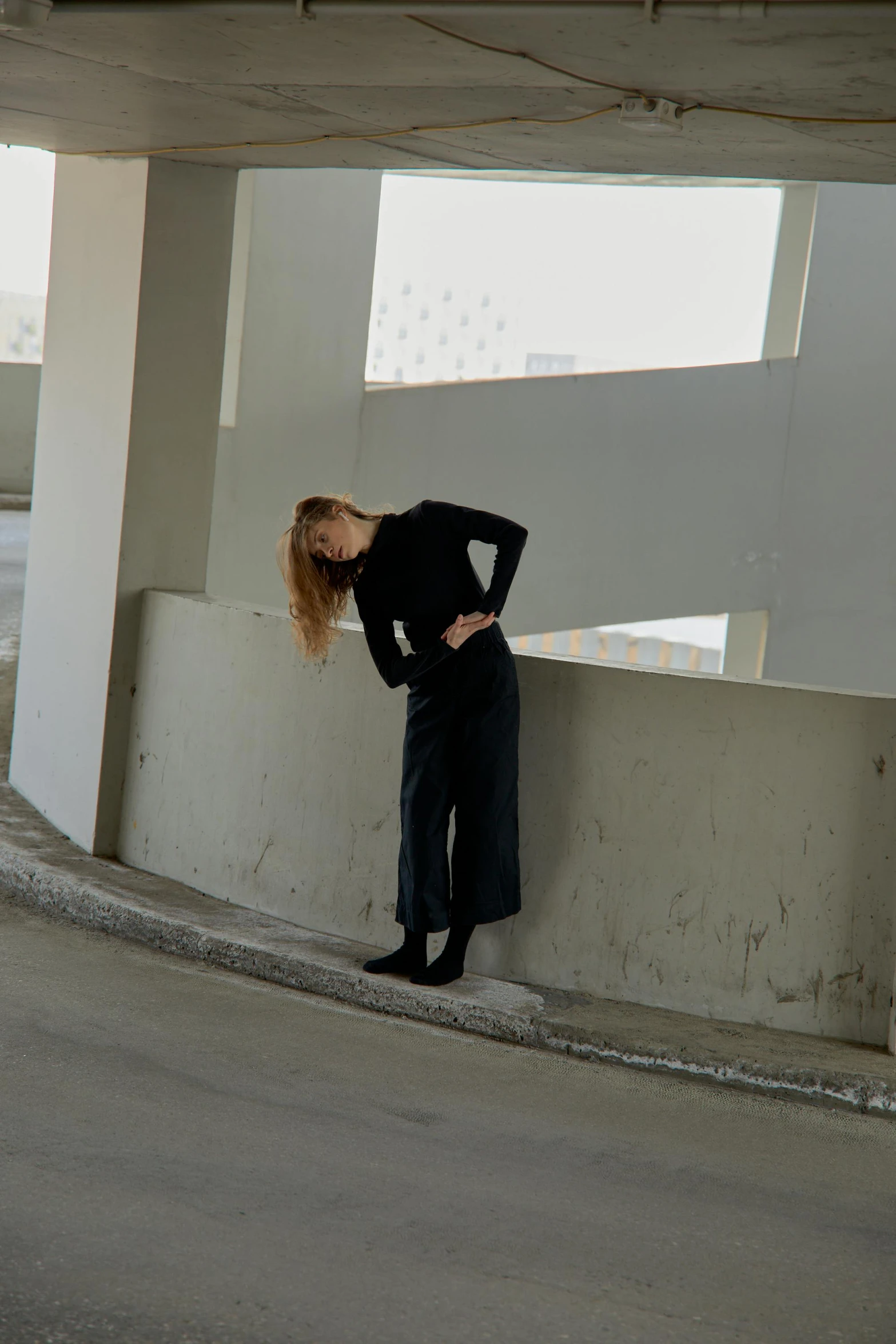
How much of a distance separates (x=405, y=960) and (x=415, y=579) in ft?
4.30

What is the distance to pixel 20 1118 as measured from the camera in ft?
10.8

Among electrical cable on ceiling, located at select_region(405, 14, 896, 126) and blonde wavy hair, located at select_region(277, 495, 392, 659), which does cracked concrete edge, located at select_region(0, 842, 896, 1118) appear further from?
electrical cable on ceiling, located at select_region(405, 14, 896, 126)

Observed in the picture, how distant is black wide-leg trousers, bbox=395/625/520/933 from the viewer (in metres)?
4.09

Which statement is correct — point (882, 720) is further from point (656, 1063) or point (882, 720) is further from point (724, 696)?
point (656, 1063)

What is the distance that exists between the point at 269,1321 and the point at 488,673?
2112 mm

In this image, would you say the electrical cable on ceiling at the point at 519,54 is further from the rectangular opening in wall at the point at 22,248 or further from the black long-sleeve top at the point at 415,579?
the rectangular opening in wall at the point at 22,248

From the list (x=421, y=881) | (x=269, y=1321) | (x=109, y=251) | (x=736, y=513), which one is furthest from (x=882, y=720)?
(x=736, y=513)

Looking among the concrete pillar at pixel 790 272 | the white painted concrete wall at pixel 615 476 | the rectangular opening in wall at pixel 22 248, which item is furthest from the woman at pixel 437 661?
the rectangular opening in wall at pixel 22 248

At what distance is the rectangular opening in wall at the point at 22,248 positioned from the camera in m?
15.5

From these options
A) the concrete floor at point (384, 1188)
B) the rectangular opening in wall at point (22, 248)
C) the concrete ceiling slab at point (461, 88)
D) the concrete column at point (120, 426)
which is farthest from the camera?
the rectangular opening in wall at point (22, 248)

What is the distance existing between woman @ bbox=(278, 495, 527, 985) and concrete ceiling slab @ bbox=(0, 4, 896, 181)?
126 centimetres

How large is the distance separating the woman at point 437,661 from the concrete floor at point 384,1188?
0.52 m

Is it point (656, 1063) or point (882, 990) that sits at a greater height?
point (882, 990)

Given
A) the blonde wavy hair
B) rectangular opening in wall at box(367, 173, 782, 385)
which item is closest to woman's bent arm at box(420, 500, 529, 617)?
the blonde wavy hair
